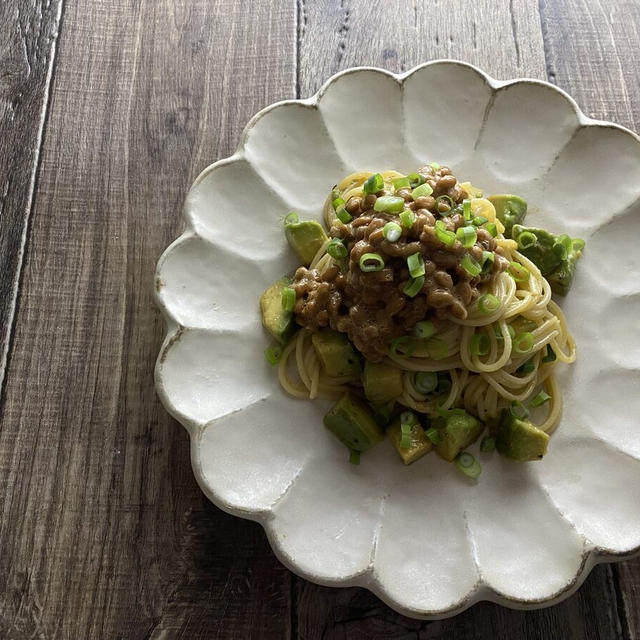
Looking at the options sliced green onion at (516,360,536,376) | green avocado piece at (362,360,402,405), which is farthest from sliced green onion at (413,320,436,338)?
sliced green onion at (516,360,536,376)

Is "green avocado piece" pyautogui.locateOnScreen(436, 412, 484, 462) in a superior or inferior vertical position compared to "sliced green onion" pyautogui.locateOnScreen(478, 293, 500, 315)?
inferior

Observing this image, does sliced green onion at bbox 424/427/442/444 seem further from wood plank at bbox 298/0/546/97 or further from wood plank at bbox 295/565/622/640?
wood plank at bbox 298/0/546/97

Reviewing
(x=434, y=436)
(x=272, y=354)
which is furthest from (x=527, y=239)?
(x=272, y=354)

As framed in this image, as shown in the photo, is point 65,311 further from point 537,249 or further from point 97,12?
point 537,249

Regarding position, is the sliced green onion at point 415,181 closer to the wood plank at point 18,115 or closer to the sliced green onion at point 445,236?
the sliced green onion at point 445,236

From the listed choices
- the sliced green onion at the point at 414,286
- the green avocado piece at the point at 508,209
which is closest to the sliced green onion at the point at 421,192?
the sliced green onion at the point at 414,286

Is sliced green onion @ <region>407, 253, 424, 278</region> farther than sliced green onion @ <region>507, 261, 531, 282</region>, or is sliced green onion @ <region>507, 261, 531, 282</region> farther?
sliced green onion @ <region>507, 261, 531, 282</region>

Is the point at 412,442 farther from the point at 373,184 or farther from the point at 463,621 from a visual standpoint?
the point at 373,184
